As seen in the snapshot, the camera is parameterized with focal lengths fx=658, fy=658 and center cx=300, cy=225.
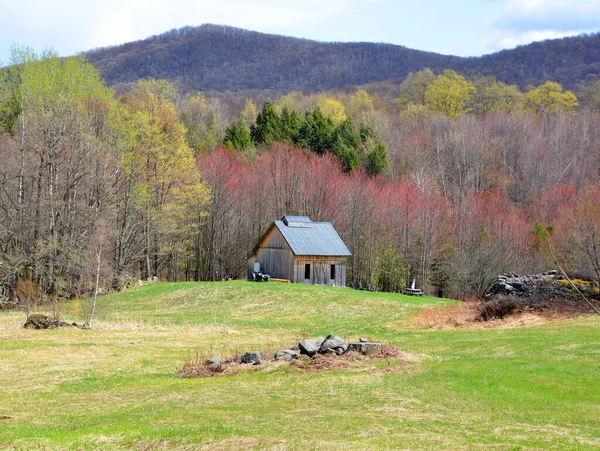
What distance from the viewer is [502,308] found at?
31016 mm

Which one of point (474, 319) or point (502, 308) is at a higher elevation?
point (502, 308)

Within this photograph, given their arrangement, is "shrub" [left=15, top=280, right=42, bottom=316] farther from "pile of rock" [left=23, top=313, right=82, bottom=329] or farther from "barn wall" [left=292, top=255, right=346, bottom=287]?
"barn wall" [left=292, top=255, right=346, bottom=287]

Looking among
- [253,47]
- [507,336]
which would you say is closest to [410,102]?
[253,47]

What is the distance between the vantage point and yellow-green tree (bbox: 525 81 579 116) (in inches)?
4403

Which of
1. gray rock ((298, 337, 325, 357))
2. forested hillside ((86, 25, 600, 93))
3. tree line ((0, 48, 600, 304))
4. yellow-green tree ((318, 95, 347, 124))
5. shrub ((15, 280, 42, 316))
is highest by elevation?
forested hillside ((86, 25, 600, 93))

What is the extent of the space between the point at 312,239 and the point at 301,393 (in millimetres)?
36637

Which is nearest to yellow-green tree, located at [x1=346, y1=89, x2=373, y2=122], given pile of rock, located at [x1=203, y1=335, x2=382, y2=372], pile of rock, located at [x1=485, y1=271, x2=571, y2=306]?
pile of rock, located at [x1=485, y1=271, x2=571, y2=306]

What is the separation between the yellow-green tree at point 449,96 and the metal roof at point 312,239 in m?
61.9

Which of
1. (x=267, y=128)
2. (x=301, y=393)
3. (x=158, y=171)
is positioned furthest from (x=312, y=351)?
(x=267, y=128)

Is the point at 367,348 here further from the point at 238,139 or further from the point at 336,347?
the point at 238,139

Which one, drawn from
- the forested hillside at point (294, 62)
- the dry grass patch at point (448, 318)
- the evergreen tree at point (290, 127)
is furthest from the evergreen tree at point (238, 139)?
the forested hillside at point (294, 62)

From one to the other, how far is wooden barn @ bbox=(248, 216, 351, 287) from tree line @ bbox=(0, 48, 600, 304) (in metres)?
9.03

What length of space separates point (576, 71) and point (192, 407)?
469ft

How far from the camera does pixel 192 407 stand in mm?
15398
